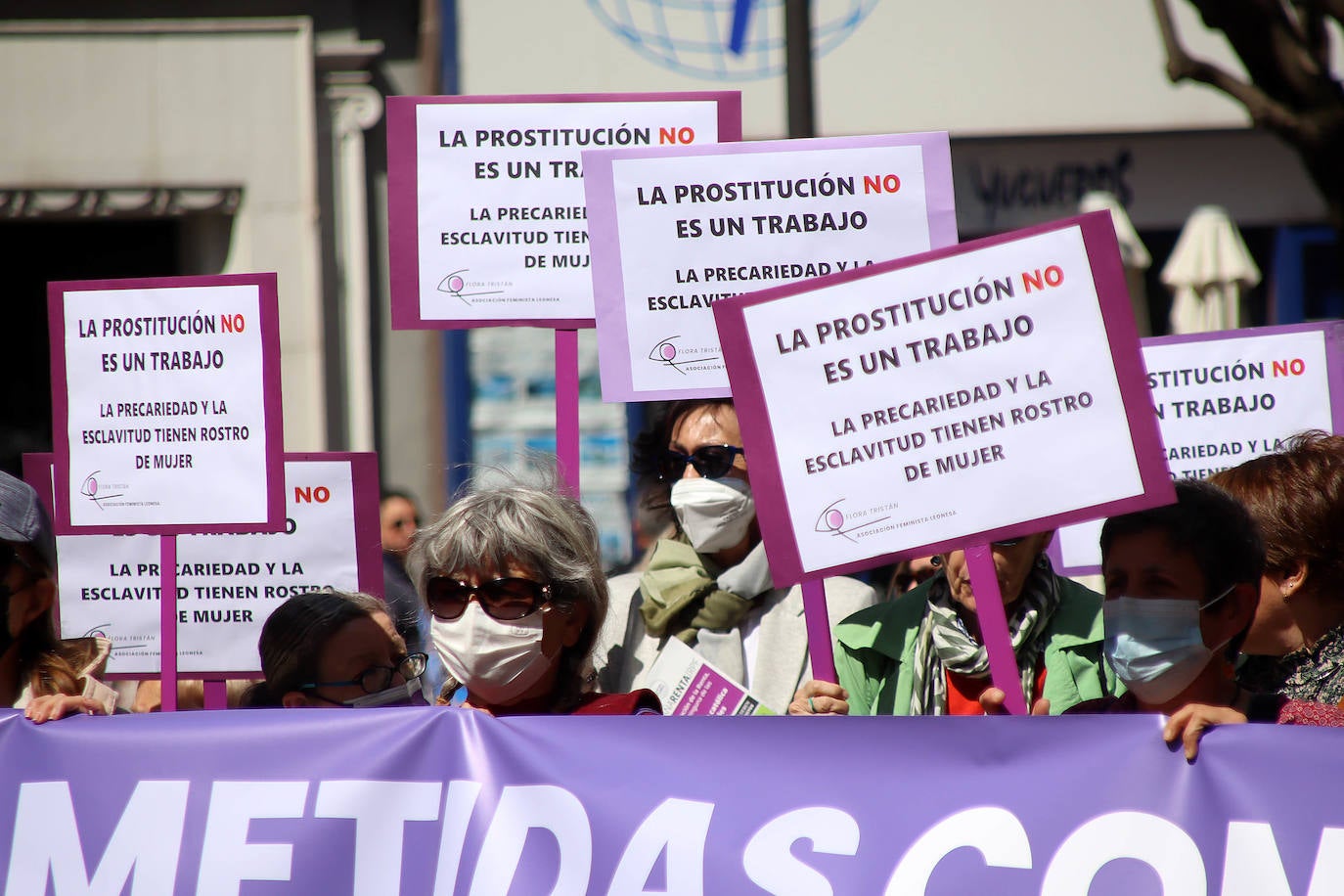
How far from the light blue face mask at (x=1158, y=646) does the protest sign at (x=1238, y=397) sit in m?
1.32

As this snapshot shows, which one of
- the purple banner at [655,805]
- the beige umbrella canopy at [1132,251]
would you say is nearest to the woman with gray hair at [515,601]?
the purple banner at [655,805]

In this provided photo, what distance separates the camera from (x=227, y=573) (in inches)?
133

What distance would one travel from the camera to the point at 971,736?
2203mm

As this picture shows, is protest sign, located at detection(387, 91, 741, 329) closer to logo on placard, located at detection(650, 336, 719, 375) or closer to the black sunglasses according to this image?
logo on placard, located at detection(650, 336, 719, 375)

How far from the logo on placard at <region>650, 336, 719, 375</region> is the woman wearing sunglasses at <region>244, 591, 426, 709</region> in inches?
32.4

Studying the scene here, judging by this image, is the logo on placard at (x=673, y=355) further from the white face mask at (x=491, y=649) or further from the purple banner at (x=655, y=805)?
the purple banner at (x=655, y=805)

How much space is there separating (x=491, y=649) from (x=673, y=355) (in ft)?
2.35

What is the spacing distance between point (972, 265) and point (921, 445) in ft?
0.98

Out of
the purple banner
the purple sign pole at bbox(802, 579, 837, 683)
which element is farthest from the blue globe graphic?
the purple banner

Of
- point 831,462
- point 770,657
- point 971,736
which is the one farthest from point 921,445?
point 770,657

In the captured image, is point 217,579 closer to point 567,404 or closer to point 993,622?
point 567,404

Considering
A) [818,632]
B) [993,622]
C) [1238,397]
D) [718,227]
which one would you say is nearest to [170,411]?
[718,227]

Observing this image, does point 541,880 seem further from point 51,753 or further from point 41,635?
point 41,635

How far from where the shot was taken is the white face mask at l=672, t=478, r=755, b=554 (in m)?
3.37
